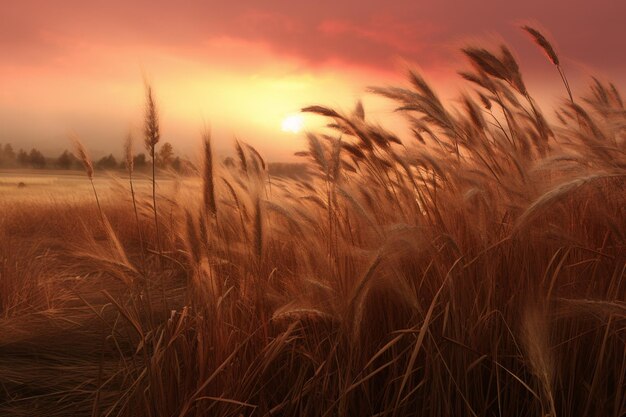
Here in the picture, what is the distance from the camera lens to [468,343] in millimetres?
1407

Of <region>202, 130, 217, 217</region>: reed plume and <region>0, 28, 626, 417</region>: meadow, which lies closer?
<region>0, 28, 626, 417</region>: meadow

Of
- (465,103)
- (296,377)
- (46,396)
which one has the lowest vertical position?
(46,396)

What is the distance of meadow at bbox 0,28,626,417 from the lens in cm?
133

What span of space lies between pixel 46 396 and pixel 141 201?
1858mm

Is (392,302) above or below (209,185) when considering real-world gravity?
below

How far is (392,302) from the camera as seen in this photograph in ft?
5.14

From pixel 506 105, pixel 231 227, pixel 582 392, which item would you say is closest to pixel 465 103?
pixel 506 105

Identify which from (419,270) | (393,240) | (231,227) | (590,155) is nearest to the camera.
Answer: (393,240)

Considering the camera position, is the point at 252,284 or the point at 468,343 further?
the point at 252,284

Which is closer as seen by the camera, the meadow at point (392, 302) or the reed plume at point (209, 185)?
the meadow at point (392, 302)

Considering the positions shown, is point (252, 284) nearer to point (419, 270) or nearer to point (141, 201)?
point (419, 270)

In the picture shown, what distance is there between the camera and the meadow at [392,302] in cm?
133

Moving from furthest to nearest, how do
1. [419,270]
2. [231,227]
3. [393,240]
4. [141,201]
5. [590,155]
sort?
[141,201]
[231,227]
[590,155]
[419,270]
[393,240]

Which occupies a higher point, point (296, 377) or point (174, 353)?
point (174, 353)
